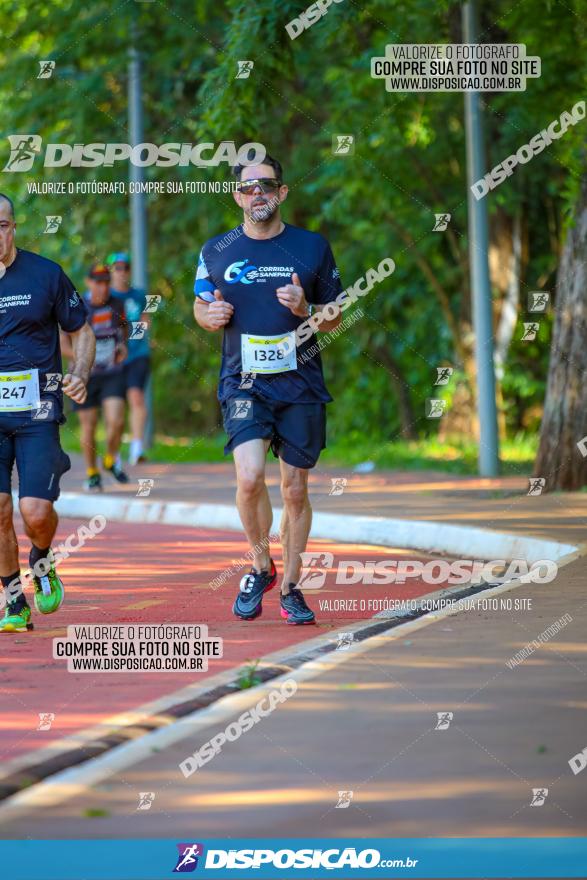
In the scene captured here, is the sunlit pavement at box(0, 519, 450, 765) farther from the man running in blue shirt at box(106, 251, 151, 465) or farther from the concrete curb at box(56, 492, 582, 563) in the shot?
the man running in blue shirt at box(106, 251, 151, 465)

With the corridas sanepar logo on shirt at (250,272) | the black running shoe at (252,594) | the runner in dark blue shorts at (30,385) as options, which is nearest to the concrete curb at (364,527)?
the black running shoe at (252,594)

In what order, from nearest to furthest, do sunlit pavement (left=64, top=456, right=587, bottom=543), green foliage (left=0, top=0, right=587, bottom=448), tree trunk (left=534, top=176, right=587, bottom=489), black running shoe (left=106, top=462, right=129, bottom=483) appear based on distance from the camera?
sunlit pavement (left=64, top=456, right=587, bottom=543) → tree trunk (left=534, top=176, right=587, bottom=489) → black running shoe (left=106, top=462, right=129, bottom=483) → green foliage (left=0, top=0, right=587, bottom=448)

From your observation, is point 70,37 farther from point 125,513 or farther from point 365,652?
point 365,652

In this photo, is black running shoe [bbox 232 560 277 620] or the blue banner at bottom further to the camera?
black running shoe [bbox 232 560 277 620]

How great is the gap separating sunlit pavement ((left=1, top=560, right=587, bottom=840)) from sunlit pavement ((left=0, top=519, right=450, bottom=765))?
67 centimetres

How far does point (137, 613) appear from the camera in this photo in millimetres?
9594

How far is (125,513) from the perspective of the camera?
1612 cm

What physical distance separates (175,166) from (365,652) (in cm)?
2035

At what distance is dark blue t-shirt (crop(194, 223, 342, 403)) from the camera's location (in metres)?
8.94

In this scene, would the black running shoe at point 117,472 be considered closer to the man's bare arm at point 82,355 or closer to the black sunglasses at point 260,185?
the man's bare arm at point 82,355

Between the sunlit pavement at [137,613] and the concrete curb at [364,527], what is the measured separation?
0.81ft

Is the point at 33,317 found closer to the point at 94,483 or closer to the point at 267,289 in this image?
the point at 267,289

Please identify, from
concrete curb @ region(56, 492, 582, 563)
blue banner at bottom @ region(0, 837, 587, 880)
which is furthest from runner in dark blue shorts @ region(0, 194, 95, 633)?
blue banner at bottom @ region(0, 837, 587, 880)

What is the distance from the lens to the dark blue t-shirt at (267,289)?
8938 millimetres
